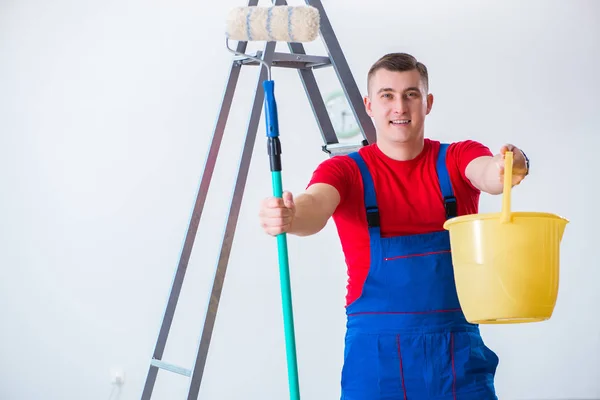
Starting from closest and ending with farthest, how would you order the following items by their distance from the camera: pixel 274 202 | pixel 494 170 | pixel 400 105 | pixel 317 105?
1. pixel 274 202
2. pixel 494 170
3. pixel 400 105
4. pixel 317 105

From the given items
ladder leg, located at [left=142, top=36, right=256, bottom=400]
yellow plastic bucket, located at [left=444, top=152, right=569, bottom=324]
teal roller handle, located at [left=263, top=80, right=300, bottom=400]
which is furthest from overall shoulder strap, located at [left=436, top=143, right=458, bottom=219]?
ladder leg, located at [left=142, top=36, right=256, bottom=400]

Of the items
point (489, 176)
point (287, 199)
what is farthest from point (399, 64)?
point (287, 199)

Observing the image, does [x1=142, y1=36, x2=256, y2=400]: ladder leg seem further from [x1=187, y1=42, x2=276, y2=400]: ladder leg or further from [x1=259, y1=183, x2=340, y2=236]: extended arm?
[x1=259, y1=183, x2=340, y2=236]: extended arm

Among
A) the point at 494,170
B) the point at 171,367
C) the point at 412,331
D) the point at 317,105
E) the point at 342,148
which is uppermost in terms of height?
the point at 317,105

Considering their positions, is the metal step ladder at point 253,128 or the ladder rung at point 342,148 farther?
the ladder rung at point 342,148

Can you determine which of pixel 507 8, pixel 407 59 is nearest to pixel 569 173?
pixel 507 8

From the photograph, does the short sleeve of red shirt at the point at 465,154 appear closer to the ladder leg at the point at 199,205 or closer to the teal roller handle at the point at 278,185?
the teal roller handle at the point at 278,185

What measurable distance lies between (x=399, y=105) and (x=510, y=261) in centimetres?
59

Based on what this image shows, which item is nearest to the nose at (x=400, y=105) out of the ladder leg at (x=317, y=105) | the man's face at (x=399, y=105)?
the man's face at (x=399, y=105)

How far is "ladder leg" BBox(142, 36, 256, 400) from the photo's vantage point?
264 cm

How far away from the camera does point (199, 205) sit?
8.87ft

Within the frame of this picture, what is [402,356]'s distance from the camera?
6.50ft

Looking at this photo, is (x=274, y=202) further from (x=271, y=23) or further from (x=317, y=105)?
(x=317, y=105)

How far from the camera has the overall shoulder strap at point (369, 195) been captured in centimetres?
206
